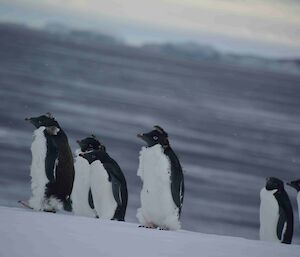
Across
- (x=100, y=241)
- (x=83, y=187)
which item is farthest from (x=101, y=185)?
(x=100, y=241)

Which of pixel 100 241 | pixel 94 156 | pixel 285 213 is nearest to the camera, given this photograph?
pixel 100 241

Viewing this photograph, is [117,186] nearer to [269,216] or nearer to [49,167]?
[49,167]

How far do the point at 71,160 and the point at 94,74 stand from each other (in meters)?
1.07

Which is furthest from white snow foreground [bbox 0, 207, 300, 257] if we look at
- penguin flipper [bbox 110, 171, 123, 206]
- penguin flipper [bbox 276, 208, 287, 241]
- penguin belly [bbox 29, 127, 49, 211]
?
penguin flipper [bbox 276, 208, 287, 241]

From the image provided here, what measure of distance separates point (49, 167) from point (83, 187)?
0.36m

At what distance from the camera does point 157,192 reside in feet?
12.6

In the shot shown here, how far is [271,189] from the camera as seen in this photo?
4281mm

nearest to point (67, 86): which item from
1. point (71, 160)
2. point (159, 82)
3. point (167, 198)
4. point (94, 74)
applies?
point (94, 74)

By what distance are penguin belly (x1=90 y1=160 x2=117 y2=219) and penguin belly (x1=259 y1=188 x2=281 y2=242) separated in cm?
92

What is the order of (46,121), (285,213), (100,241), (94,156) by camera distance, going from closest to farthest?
(100,241) < (46,121) < (94,156) < (285,213)

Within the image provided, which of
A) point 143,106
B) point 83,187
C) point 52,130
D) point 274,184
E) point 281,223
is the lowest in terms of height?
point 281,223

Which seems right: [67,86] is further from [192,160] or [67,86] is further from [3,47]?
[192,160]

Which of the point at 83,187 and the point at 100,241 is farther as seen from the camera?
the point at 83,187

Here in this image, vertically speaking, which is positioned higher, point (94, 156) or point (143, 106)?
point (143, 106)
